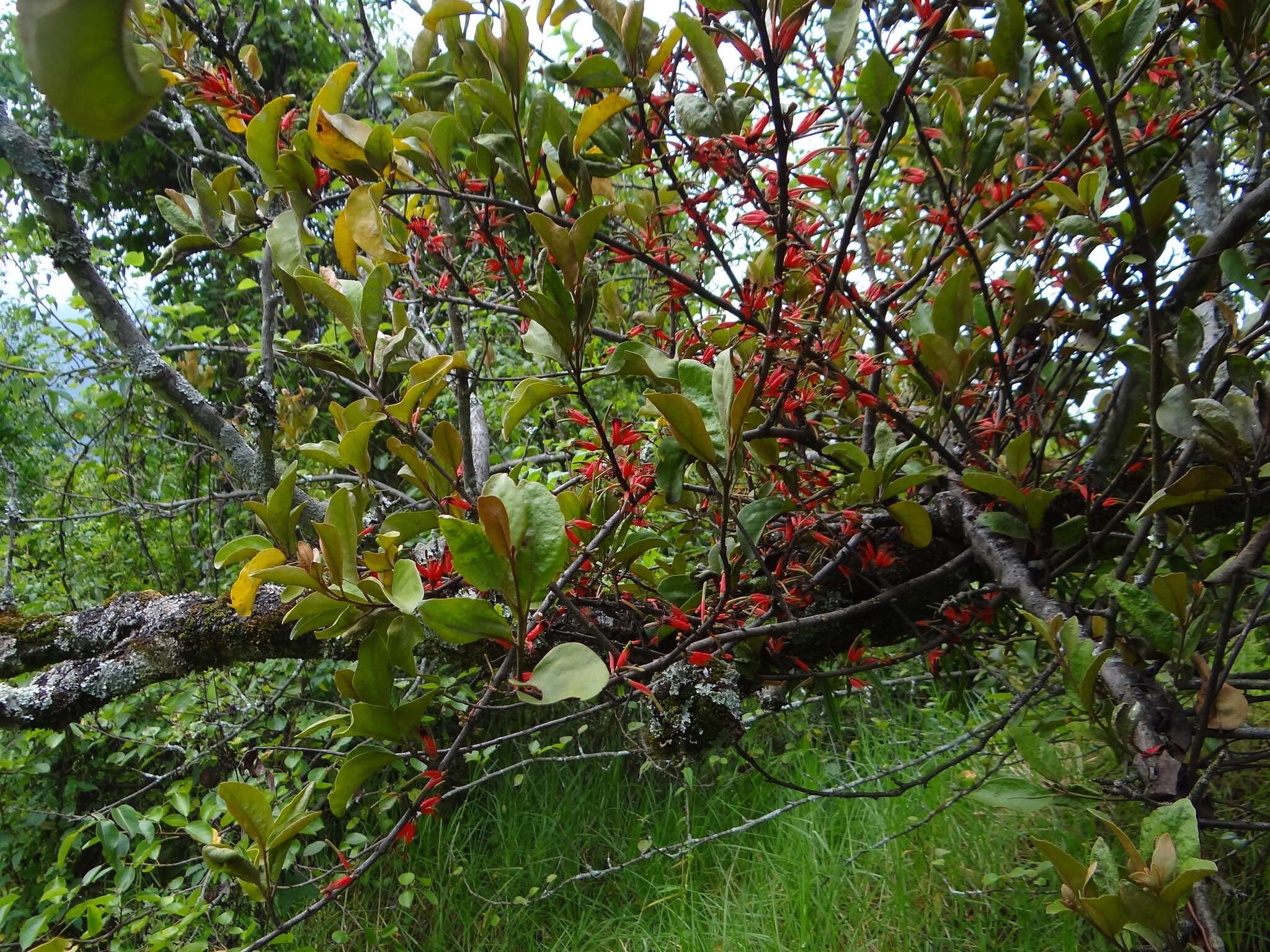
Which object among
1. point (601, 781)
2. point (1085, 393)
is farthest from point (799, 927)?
point (1085, 393)

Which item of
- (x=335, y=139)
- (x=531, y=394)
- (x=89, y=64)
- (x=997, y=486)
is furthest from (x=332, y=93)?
(x=997, y=486)

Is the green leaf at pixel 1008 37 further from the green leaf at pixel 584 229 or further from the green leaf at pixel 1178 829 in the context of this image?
the green leaf at pixel 1178 829

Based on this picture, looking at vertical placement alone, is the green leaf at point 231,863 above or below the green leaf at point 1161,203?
below

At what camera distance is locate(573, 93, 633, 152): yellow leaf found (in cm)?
54

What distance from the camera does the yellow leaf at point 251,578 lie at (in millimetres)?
535

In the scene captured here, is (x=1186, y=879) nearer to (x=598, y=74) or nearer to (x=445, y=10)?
(x=598, y=74)

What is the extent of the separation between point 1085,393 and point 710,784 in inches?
60.7

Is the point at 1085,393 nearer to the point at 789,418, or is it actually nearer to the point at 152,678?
the point at 789,418

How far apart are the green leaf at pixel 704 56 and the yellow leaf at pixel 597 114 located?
0.21 feet

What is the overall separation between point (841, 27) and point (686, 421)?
0.35m

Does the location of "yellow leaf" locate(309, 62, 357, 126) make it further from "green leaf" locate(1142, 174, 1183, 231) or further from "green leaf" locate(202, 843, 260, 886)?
"green leaf" locate(1142, 174, 1183, 231)

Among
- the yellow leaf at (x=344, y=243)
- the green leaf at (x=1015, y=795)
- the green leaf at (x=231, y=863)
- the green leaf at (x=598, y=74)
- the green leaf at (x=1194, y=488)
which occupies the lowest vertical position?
the green leaf at (x=1015, y=795)

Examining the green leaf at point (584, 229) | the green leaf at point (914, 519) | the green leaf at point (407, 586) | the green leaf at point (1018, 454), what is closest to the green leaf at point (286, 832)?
the green leaf at point (407, 586)

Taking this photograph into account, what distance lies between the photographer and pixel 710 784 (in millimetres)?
2119
